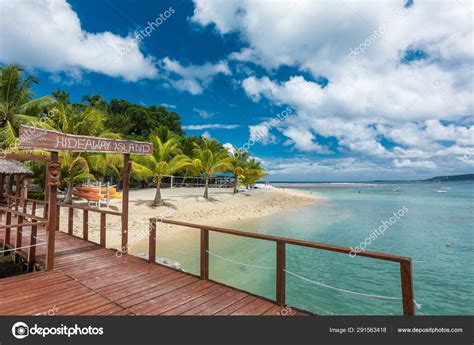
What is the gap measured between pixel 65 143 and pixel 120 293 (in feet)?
9.23

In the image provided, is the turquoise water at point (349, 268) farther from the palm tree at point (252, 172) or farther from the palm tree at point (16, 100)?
the palm tree at point (252, 172)

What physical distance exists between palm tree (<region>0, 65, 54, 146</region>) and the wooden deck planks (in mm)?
15232

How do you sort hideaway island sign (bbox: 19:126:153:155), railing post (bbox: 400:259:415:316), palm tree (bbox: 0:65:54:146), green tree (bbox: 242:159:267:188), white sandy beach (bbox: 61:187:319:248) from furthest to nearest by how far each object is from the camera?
green tree (bbox: 242:159:267:188) → palm tree (bbox: 0:65:54:146) → white sandy beach (bbox: 61:187:319:248) → hideaway island sign (bbox: 19:126:153:155) → railing post (bbox: 400:259:415:316)

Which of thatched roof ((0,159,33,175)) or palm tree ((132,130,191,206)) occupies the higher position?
palm tree ((132,130,191,206))

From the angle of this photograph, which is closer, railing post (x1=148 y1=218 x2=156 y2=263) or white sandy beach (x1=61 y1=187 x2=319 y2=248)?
railing post (x1=148 y1=218 x2=156 y2=263)

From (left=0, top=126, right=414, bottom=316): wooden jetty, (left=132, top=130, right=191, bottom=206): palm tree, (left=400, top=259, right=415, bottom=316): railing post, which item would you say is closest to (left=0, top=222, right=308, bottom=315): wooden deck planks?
(left=0, top=126, right=414, bottom=316): wooden jetty

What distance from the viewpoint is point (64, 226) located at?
11.7m

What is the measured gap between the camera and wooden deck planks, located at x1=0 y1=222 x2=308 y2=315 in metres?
3.82

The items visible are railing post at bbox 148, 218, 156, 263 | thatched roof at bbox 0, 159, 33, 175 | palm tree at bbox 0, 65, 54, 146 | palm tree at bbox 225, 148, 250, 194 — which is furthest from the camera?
palm tree at bbox 225, 148, 250, 194

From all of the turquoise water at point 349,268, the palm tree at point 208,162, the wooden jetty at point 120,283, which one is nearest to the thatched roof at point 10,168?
the wooden jetty at point 120,283

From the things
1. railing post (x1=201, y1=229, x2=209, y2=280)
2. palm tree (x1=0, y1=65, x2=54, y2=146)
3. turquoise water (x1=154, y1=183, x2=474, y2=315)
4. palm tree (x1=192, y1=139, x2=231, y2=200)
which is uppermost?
palm tree (x1=0, y1=65, x2=54, y2=146)

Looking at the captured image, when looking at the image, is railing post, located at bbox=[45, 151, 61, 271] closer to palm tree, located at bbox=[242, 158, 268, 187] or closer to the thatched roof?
the thatched roof
